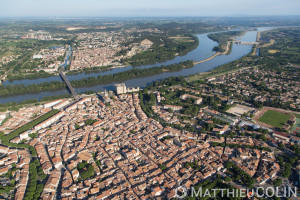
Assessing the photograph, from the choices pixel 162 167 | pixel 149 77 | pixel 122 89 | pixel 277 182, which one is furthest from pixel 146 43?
pixel 277 182

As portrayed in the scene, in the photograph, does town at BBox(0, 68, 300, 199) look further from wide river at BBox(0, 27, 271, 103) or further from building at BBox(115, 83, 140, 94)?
wide river at BBox(0, 27, 271, 103)

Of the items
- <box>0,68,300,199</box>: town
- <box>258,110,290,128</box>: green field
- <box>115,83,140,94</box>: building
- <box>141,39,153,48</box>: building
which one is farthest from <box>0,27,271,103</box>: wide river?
<box>258,110,290,128</box>: green field

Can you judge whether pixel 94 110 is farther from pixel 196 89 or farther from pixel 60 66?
pixel 60 66

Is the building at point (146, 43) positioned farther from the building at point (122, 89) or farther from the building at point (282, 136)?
the building at point (282, 136)

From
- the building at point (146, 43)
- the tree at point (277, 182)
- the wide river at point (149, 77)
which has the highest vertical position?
the building at point (146, 43)

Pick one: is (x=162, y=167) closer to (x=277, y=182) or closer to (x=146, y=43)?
(x=277, y=182)

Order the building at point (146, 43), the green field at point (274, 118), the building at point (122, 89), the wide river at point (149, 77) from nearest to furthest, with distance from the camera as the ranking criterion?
1. the green field at point (274, 118)
2. the building at point (122, 89)
3. the wide river at point (149, 77)
4. the building at point (146, 43)

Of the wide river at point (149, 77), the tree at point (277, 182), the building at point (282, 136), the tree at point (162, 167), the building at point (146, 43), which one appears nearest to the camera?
the tree at point (277, 182)

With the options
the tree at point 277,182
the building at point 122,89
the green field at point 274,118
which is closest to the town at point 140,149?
the tree at point 277,182

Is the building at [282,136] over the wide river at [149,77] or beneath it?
beneath

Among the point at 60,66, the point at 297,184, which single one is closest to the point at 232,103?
the point at 297,184
